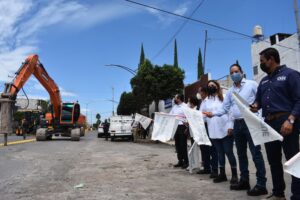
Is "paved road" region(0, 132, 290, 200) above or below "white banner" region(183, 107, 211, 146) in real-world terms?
below

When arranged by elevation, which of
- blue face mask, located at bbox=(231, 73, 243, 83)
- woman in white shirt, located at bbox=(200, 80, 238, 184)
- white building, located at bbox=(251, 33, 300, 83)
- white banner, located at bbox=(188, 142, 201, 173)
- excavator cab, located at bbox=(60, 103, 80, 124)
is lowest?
white banner, located at bbox=(188, 142, 201, 173)

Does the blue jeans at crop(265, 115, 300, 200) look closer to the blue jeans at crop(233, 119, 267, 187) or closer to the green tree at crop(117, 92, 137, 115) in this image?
the blue jeans at crop(233, 119, 267, 187)

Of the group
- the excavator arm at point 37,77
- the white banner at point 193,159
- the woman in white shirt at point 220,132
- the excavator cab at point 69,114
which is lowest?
the white banner at point 193,159

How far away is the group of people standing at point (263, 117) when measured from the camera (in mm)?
4980

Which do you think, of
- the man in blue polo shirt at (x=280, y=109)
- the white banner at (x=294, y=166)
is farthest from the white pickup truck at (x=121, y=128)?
the white banner at (x=294, y=166)

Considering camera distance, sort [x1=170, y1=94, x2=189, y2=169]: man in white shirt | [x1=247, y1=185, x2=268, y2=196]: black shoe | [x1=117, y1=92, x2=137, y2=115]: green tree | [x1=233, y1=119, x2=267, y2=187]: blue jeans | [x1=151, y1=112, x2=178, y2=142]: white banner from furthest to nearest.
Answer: [x1=117, y1=92, x2=137, y2=115]: green tree < [x1=151, y1=112, x2=178, y2=142]: white banner < [x1=170, y1=94, x2=189, y2=169]: man in white shirt < [x1=233, y1=119, x2=267, y2=187]: blue jeans < [x1=247, y1=185, x2=268, y2=196]: black shoe

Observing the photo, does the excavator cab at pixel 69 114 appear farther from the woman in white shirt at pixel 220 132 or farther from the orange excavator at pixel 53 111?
the woman in white shirt at pixel 220 132

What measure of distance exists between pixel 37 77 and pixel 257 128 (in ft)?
72.4

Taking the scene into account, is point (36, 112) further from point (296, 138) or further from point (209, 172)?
point (296, 138)

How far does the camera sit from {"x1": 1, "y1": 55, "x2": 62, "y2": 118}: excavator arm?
20955 millimetres

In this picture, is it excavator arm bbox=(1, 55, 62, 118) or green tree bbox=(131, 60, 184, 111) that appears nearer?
excavator arm bbox=(1, 55, 62, 118)

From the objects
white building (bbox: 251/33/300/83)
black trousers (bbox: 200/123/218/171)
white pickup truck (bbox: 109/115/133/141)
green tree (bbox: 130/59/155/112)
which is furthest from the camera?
green tree (bbox: 130/59/155/112)

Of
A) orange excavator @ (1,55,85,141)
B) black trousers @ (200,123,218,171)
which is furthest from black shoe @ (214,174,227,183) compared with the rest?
orange excavator @ (1,55,85,141)

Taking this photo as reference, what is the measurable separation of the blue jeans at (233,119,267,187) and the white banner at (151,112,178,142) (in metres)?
3.48
